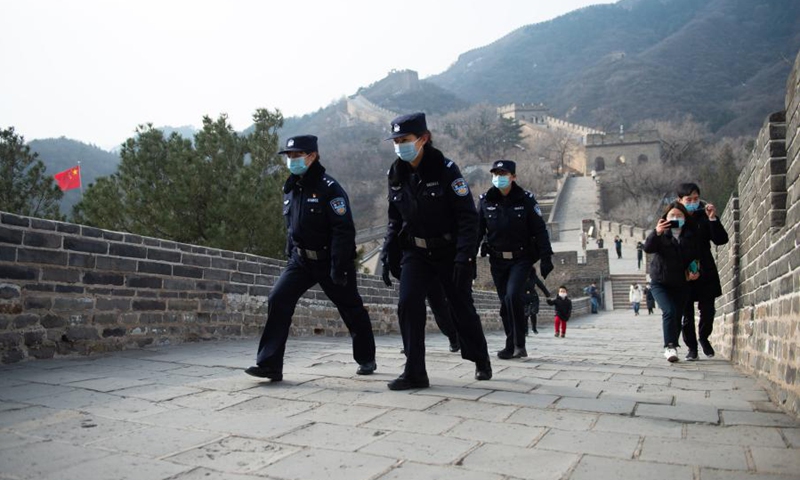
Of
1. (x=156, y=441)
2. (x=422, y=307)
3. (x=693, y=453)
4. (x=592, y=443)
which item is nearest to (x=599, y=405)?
(x=592, y=443)

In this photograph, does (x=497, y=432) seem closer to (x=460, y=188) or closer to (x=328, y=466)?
(x=328, y=466)

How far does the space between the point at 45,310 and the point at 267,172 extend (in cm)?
1255

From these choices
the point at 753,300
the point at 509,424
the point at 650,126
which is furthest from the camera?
the point at 650,126

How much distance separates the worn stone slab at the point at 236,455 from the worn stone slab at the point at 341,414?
0.49 meters

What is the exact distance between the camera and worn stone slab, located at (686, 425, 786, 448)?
314 centimetres

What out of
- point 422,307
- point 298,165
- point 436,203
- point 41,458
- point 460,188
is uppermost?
point 298,165

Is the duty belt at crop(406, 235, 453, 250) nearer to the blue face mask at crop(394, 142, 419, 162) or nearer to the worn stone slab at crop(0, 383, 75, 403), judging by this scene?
the blue face mask at crop(394, 142, 419, 162)

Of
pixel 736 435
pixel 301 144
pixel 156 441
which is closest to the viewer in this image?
pixel 156 441

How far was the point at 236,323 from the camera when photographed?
27.3ft

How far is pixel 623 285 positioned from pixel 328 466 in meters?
36.4

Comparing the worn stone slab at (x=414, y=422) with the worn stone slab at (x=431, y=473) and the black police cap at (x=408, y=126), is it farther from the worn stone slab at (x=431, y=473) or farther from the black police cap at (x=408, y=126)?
the black police cap at (x=408, y=126)

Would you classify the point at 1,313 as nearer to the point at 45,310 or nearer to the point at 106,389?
Answer: the point at 45,310

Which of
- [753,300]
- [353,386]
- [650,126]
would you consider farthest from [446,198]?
[650,126]

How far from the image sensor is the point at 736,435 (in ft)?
10.7
